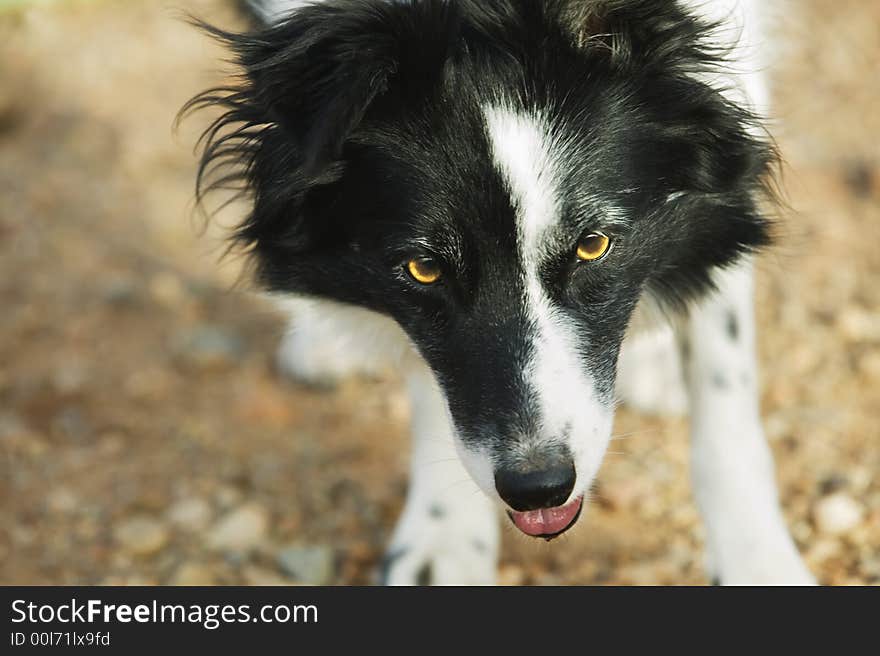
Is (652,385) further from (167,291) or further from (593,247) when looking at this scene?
(167,291)

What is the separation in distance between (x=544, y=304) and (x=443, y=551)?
1.05 metres

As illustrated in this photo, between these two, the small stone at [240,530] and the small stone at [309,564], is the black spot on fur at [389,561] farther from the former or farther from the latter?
the small stone at [240,530]

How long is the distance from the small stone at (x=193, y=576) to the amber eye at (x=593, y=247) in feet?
5.40

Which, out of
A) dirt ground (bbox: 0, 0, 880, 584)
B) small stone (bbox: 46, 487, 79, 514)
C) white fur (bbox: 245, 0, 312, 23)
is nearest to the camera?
white fur (bbox: 245, 0, 312, 23)

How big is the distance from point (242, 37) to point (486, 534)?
1618 millimetres

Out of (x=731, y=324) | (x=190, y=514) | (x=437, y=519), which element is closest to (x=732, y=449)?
(x=731, y=324)

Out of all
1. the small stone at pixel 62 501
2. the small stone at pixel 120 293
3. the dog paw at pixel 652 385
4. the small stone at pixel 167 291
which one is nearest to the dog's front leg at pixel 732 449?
the dog paw at pixel 652 385

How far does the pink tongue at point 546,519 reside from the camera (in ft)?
9.22

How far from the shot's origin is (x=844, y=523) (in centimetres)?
357

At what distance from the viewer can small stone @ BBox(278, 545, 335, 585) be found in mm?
3562

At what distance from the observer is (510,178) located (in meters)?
2.64

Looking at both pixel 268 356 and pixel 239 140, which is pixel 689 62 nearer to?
pixel 239 140

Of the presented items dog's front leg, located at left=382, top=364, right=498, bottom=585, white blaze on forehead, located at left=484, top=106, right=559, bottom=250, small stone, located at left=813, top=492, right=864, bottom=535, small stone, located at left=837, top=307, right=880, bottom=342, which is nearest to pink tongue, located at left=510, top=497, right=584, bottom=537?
dog's front leg, located at left=382, top=364, right=498, bottom=585

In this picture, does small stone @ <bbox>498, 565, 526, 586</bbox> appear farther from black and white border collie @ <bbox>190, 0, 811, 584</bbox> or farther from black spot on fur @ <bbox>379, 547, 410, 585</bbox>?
black and white border collie @ <bbox>190, 0, 811, 584</bbox>
